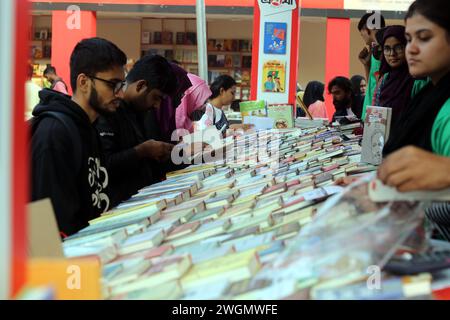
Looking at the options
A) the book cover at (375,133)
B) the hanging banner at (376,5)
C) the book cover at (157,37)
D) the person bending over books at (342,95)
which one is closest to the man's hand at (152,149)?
the book cover at (375,133)

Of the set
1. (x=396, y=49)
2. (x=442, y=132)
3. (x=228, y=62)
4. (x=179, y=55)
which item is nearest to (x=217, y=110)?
(x=396, y=49)

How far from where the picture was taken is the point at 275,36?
26.5ft

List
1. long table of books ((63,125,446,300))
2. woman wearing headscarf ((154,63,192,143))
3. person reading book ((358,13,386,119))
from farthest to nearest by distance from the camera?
Result: 1. person reading book ((358,13,386,119))
2. woman wearing headscarf ((154,63,192,143))
3. long table of books ((63,125,446,300))

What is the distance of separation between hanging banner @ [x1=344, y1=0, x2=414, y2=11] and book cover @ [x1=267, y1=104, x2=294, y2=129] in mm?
6704

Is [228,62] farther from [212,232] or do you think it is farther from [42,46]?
[212,232]

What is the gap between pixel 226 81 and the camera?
6820 mm

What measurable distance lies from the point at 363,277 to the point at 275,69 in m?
7.07

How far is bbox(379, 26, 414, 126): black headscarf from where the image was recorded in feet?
12.5

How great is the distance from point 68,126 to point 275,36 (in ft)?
19.6

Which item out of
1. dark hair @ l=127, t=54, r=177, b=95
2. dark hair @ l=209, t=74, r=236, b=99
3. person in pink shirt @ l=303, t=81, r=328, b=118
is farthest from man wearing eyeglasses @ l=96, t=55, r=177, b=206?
person in pink shirt @ l=303, t=81, r=328, b=118

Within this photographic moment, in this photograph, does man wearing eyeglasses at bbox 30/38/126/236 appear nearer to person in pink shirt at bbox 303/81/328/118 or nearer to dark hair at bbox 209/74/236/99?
dark hair at bbox 209/74/236/99

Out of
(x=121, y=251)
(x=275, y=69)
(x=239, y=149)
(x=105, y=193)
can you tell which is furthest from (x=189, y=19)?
(x=121, y=251)

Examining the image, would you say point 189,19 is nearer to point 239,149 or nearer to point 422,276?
point 239,149

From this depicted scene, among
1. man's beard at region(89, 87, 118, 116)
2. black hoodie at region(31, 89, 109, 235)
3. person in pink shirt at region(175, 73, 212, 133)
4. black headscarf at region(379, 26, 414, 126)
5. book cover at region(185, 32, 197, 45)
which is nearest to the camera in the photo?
black hoodie at region(31, 89, 109, 235)
